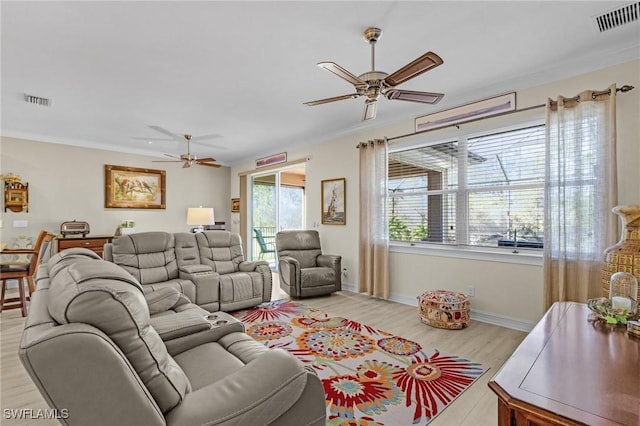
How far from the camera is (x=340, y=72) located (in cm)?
215

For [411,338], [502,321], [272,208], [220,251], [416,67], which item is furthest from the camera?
[272,208]

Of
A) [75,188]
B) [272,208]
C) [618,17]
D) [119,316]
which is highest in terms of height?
[618,17]

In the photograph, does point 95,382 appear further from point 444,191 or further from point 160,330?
point 444,191

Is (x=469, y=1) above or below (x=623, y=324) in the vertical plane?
above

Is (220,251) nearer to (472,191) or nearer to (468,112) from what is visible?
(472,191)

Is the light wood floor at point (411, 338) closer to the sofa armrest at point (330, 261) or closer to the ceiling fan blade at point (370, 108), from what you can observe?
the sofa armrest at point (330, 261)

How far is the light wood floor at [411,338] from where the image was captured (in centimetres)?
190

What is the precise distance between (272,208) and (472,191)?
4.39 metres

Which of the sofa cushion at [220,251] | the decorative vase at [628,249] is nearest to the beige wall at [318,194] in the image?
the decorative vase at [628,249]

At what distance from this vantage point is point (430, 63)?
6.57ft

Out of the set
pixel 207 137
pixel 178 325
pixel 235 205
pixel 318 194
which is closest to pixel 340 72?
pixel 178 325

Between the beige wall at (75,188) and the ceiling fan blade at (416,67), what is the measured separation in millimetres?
5855

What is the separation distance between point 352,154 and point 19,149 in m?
5.53

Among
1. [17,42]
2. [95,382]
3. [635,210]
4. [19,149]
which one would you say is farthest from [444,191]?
[19,149]
